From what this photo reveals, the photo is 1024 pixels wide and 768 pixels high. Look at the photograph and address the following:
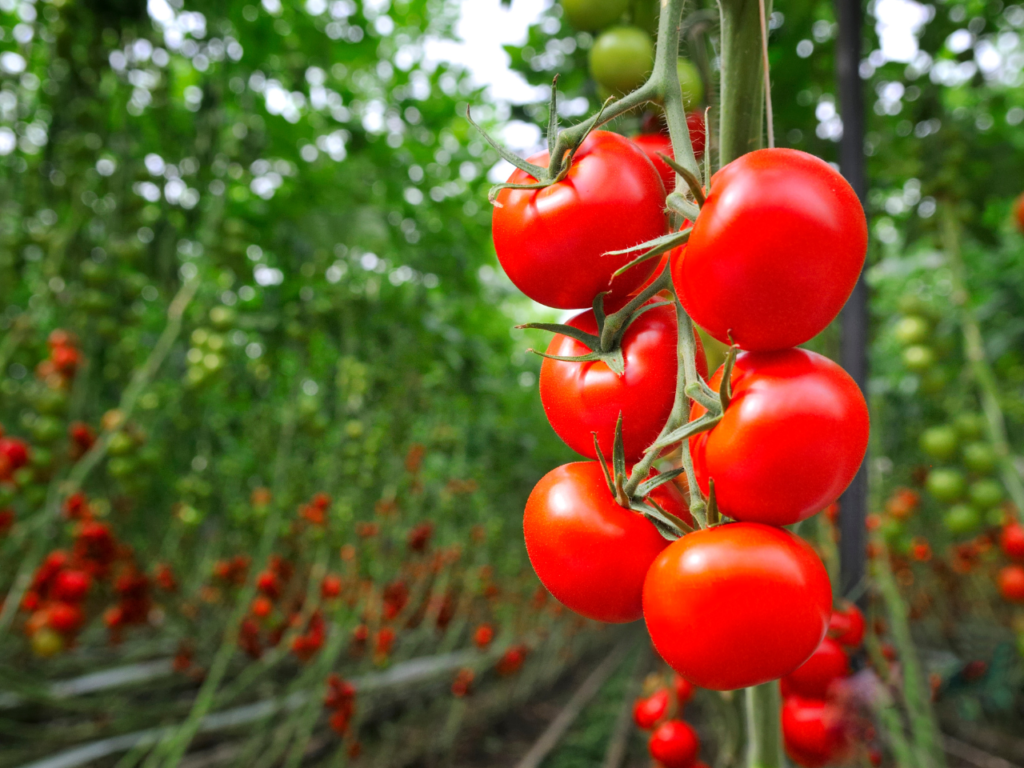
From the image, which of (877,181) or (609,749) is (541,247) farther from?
(609,749)

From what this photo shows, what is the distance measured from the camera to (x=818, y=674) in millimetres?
502

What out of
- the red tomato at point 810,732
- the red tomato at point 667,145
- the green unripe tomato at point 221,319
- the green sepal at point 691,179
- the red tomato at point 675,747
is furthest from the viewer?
the green unripe tomato at point 221,319

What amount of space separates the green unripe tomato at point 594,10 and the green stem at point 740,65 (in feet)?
1.20

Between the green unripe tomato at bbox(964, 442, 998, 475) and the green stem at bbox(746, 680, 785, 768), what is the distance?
1174 mm

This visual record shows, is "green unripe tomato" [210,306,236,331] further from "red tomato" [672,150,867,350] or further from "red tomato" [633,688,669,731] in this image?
"red tomato" [672,150,867,350]

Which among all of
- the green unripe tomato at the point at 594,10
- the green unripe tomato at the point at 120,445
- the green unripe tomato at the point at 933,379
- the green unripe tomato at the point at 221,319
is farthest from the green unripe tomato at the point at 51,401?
the green unripe tomato at the point at 933,379

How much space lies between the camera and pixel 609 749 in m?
2.94

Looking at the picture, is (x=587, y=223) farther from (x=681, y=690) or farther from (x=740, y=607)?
(x=681, y=690)

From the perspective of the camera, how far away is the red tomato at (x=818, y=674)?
1.64ft

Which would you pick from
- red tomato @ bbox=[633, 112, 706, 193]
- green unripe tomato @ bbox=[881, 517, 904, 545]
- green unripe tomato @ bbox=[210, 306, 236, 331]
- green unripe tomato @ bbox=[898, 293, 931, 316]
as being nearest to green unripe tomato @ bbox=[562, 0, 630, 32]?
red tomato @ bbox=[633, 112, 706, 193]

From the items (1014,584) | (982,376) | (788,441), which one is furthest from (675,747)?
(982,376)

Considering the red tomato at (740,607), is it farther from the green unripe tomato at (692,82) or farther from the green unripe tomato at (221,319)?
the green unripe tomato at (221,319)

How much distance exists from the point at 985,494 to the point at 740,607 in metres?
1.35

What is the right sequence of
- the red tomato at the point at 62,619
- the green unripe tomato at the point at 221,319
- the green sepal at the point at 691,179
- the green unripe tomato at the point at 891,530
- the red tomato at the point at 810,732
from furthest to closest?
the green unripe tomato at the point at 891,530 → the green unripe tomato at the point at 221,319 → the red tomato at the point at 62,619 → the red tomato at the point at 810,732 → the green sepal at the point at 691,179
